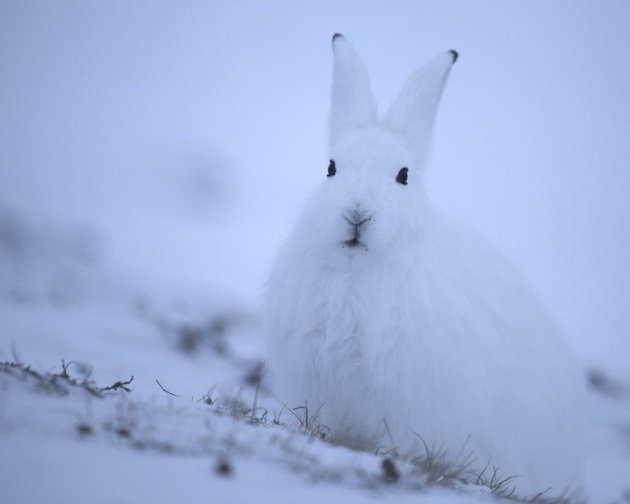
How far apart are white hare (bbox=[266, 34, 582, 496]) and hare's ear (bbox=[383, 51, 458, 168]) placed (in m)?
0.15

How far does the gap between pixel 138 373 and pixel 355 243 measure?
14.6 ft

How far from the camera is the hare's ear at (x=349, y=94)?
→ 4.50m

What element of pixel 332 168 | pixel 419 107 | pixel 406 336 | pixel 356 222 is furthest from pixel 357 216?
pixel 419 107

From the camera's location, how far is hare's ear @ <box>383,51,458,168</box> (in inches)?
173

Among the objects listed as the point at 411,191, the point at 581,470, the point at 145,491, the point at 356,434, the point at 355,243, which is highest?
the point at 411,191

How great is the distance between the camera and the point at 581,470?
4.45 m

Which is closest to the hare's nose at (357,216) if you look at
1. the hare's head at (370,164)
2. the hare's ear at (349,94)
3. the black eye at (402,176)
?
the hare's head at (370,164)

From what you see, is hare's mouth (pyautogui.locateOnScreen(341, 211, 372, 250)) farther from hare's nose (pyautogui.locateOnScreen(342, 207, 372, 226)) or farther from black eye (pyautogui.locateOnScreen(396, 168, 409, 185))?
black eye (pyautogui.locateOnScreen(396, 168, 409, 185))

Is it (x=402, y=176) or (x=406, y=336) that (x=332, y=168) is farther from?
(x=406, y=336)

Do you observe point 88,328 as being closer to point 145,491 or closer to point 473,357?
point 473,357

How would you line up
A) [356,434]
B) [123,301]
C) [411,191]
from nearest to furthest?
[356,434]
[411,191]
[123,301]

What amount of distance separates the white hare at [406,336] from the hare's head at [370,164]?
14mm

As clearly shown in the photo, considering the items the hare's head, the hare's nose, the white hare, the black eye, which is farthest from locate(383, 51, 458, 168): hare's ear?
the hare's nose

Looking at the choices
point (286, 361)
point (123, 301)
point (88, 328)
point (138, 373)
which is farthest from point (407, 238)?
point (123, 301)
